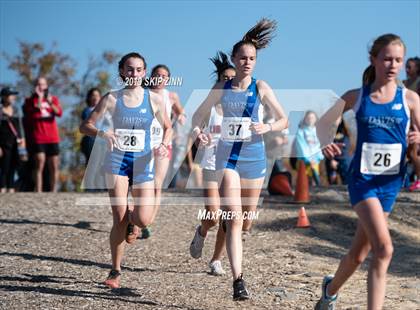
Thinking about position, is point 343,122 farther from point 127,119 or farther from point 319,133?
point 127,119

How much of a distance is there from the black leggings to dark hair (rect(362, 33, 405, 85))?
9.51 m

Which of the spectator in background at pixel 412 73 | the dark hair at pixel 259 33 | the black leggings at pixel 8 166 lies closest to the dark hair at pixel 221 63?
the dark hair at pixel 259 33

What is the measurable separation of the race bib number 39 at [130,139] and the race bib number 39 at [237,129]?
814mm

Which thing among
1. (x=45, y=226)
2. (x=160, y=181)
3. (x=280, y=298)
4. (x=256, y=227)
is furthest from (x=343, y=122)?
(x=45, y=226)

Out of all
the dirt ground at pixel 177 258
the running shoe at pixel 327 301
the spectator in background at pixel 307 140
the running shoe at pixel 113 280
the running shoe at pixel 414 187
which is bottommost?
the dirt ground at pixel 177 258

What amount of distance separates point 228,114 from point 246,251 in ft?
8.59

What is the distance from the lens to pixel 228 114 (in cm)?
666

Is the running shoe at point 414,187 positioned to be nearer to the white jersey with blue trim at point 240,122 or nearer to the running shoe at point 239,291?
the white jersey with blue trim at point 240,122

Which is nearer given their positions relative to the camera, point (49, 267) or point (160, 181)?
point (49, 267)

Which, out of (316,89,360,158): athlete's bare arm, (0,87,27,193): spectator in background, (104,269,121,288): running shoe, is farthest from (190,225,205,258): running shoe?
(0,87,27,193): spectator in background

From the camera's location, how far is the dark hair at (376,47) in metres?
5.05

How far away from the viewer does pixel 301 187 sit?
12.2 meters

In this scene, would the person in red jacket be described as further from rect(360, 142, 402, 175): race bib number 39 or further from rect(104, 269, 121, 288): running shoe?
rect(360, 142, 402, 175): race bib number 39

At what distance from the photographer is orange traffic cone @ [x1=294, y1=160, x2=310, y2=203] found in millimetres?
12008
